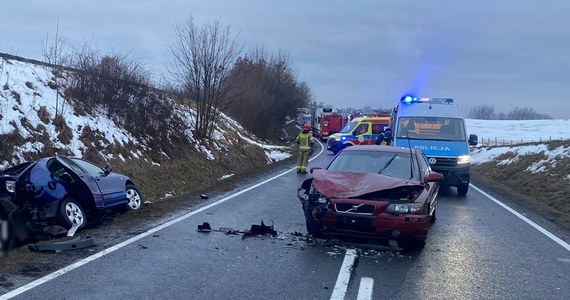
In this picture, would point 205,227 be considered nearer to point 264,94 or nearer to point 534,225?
point 534,225

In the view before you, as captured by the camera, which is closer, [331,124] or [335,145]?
[335,145]

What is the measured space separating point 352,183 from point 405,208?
986 millimetres

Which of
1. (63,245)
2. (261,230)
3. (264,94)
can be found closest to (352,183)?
(261,230)

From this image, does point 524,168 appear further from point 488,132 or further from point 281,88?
point 488,132

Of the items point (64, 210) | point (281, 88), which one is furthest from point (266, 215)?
point (281, 88)

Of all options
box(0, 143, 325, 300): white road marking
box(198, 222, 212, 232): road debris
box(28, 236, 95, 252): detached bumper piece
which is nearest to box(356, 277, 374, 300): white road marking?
box(0, 143, 325, 300): white road marking

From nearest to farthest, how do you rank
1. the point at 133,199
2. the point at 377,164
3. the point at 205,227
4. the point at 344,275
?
the point at 344,275 → the point at 205,227 → the point at 377,164 → the point at 133,199

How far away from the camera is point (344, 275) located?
6.57 metres

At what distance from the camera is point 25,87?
16.0 m

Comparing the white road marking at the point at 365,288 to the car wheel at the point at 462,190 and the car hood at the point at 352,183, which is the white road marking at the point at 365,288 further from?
the car wheel at the point at 462,190

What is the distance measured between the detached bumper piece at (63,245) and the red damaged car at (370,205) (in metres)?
3.19

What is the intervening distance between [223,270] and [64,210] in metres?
3.20

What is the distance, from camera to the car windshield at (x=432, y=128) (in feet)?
53.2

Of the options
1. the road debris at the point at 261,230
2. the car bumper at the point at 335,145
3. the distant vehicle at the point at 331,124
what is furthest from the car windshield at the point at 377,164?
the distant vehicle at the point at 331,124
